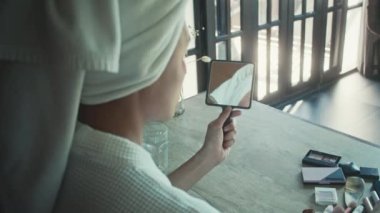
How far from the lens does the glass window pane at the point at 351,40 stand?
3.87 meters

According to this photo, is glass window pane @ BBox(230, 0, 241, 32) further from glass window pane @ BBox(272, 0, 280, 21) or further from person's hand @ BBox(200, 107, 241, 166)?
person's hand @ BBox(200, 107, 241, 166)

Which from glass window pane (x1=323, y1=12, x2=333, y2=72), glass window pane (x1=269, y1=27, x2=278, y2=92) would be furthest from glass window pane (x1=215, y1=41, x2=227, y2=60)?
glass window pane (x1=323, y1=12, x2=333, y2=72)

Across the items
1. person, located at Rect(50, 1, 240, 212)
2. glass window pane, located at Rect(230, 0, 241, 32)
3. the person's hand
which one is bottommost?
glass window pane, located at Rect(230, 0, 241, 32)

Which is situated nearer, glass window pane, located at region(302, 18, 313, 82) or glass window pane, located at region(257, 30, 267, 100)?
glass window pane, located at region(257, 30, 267, 100)

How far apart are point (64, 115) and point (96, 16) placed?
12cm

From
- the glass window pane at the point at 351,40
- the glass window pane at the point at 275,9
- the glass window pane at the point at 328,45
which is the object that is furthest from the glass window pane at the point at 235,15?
the glass window pane at the point at 351,40

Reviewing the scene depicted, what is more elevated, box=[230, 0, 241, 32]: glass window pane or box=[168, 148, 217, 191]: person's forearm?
box=[168, 148, 217, 191]: person's forearm

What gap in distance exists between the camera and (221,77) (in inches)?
46.3

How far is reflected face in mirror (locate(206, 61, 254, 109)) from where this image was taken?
1142mm

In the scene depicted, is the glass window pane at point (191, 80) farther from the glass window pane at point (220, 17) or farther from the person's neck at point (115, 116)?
the person's neck at point (115, 116)

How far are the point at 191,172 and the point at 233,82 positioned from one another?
0.83 ft

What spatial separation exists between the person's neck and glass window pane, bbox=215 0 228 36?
221 cm

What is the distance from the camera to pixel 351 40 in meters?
3.97

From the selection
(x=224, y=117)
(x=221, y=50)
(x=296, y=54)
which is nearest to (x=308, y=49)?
(x=296, y=54)
